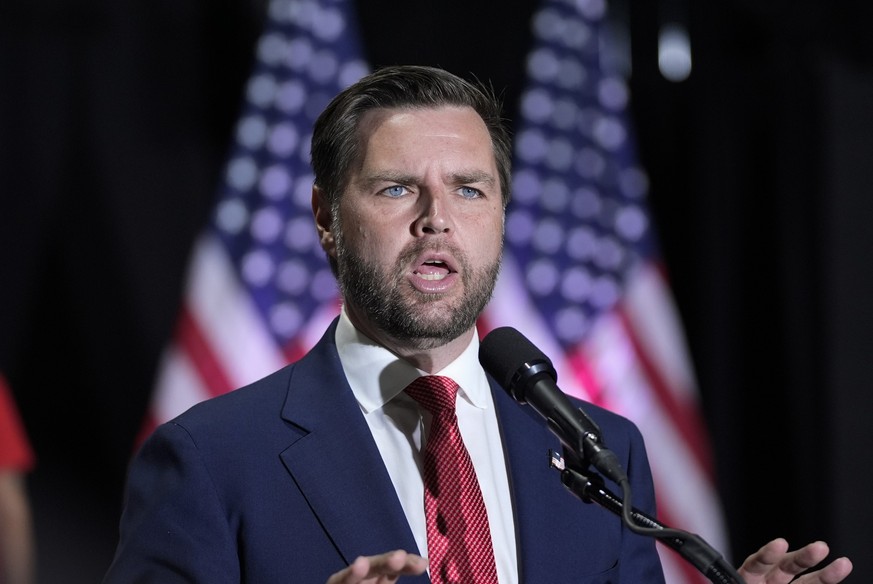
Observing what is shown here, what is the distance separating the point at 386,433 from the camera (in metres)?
1.61

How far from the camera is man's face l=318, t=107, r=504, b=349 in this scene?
5.21 feet

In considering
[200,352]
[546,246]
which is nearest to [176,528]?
[200,352]

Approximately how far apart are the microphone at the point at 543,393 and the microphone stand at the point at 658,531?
0.10 ft

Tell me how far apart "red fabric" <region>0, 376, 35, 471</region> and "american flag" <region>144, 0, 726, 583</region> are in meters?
0.48

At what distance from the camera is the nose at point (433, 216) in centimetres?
158

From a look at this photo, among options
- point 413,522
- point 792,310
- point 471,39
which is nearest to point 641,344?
point 792,310

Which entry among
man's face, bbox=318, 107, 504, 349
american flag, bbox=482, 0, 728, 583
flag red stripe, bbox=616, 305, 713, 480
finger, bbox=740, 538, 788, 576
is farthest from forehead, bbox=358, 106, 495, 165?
flag red stripe, bbox=616, 305, 713, 480

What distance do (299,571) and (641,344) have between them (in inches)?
80.1

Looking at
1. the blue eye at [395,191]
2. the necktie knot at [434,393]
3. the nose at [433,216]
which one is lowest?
the necktie knot at [434,393]

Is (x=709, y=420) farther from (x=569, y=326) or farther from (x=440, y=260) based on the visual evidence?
(x=440, y=260)

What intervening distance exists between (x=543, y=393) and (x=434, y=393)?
1.28ft

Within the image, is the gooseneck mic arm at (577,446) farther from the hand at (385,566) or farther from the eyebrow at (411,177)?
the eyebrow at (411,177)

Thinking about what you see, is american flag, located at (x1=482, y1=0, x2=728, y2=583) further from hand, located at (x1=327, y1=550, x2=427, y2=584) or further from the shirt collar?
hand, located at (x1=327, y1=550, x2=427, y2=584)

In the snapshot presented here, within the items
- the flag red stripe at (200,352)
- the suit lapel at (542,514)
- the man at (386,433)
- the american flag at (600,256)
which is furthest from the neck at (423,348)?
the american flag at (600,256)
